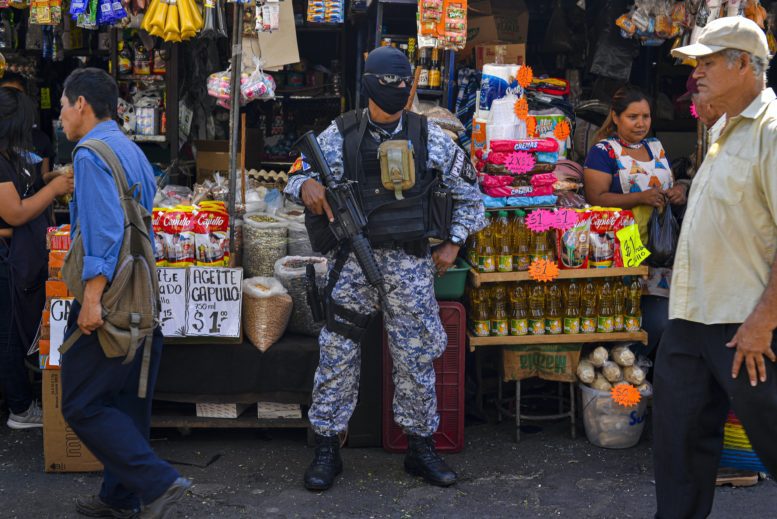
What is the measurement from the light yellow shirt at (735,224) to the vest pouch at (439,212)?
4.48 ft

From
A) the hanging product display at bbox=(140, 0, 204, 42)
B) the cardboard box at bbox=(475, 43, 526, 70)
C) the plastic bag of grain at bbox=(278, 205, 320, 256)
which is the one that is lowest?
the plastic bag of grain at bbox=(278, 205, 320, 256)

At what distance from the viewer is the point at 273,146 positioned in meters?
8.02

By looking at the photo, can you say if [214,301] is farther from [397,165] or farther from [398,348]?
[397,165]

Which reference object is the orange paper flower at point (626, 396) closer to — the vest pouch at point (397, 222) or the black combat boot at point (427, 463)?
the black combat boot at point (427, 463)

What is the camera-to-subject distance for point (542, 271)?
483cm

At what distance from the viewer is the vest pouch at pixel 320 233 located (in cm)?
430

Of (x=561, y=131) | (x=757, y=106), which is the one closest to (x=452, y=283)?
(x=561, y=131)

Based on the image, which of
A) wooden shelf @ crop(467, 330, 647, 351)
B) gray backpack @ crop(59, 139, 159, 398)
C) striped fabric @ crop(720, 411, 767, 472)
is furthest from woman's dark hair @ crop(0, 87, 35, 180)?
striped fabric @ crop(720, 411, 767, 472)

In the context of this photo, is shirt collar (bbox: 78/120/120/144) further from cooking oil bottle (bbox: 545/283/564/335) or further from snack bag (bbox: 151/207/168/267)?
cooking oil bottle (bbox: 545/283/564/335)

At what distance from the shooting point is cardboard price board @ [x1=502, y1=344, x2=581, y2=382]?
506 cm

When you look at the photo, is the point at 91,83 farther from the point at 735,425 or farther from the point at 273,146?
the point at 273,146

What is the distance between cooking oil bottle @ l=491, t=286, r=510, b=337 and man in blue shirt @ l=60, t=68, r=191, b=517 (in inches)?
76.2

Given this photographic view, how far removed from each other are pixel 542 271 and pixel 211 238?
1.79 m

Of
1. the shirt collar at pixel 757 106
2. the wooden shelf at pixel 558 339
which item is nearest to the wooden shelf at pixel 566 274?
the wooden shelf at pixel 558 339
